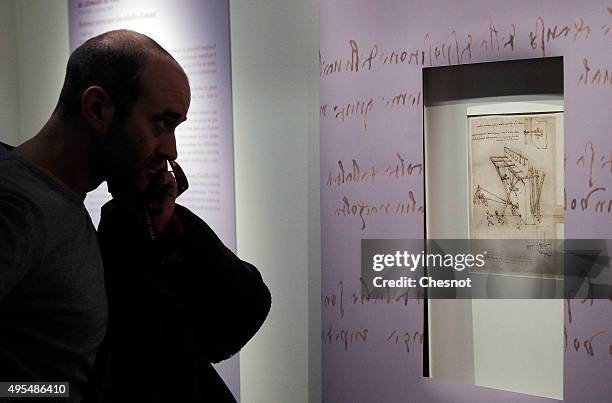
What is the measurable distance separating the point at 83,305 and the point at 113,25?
4.23 ft

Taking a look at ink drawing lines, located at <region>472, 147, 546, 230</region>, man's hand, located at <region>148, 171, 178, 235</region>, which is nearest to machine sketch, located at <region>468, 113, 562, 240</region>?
ink drawing lines, located at <region>472, 147, 546, 230</region>

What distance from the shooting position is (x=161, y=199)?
1.24m

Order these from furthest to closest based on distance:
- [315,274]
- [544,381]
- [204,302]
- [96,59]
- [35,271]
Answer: [315,274] < [544,381] < [204,302] < [96,59] < [35,271]

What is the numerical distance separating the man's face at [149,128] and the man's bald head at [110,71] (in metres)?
0.01

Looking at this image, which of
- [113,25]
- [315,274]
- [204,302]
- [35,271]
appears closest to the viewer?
[35,271]

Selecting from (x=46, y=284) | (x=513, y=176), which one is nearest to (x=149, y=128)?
(x=46, y=284)

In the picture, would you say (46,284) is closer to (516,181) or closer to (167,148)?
(167,148)

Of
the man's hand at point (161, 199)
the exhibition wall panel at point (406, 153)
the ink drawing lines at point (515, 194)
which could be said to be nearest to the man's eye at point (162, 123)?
the man's hand at point (161, 199)

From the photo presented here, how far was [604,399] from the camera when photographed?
1286 millimetres

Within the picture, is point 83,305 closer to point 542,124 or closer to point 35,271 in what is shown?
point 35,271

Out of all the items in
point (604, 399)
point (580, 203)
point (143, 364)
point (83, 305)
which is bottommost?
point (604, 399)

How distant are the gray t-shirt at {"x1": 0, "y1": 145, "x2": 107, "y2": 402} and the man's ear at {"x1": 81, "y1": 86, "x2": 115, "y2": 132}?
0.11 metres

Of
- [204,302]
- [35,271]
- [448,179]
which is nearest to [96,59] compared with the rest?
[35,271]

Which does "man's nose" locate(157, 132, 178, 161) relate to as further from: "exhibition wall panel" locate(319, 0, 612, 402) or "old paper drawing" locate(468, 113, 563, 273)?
"old paper drawing" locate(468, 113, 563, 273)
